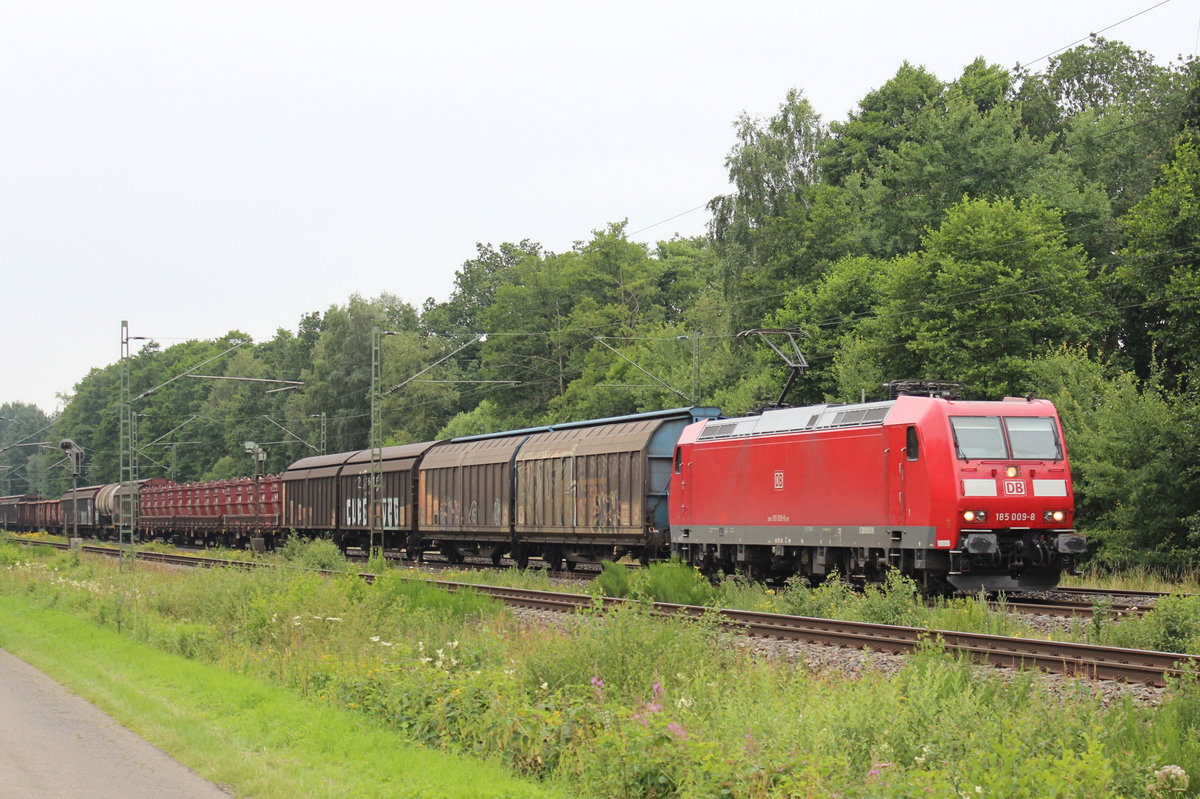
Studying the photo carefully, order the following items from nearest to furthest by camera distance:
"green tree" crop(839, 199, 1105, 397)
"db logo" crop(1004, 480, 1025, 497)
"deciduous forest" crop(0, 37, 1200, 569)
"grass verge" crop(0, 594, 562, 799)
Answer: "grass verge" crop(0, 594, 562, 799) → "db logo" crop(1004, 480, 1025, 497) → "deciduous forest" crop(0, 37, 1200, 569) → "green tree" crop(839, 199, 1105, 397)

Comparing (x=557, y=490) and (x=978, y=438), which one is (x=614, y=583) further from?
(x=557, y=490)

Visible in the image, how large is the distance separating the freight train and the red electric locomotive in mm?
27

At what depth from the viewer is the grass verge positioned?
361 inches

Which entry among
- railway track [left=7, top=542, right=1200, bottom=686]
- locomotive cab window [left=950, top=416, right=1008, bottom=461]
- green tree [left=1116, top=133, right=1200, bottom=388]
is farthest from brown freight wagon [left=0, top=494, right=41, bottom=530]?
locomotive cab window [left=950, top=416, right=1008, bottom=461]

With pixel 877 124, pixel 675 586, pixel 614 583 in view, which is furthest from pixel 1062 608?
pixel 877 124

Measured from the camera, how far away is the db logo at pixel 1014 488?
19.6 m

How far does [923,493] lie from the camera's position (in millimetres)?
19328

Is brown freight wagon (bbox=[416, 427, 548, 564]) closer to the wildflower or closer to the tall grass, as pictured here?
the tall grass

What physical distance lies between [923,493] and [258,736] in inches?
462

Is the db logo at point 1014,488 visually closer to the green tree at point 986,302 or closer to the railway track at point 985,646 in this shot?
the railway track at point 985,646

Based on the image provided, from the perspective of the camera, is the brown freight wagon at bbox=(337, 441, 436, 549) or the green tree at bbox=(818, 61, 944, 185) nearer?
the brown freight wagon at bbox=(337, 441, 436, 549)

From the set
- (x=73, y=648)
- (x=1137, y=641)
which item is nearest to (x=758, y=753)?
(x=1137, y=641)

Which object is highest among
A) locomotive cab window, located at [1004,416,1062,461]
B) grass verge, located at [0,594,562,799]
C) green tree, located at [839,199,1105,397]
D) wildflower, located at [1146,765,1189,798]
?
green tree, located at [839,199,1105,397]

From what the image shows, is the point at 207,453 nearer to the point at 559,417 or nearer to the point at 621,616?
the point at 559,417
